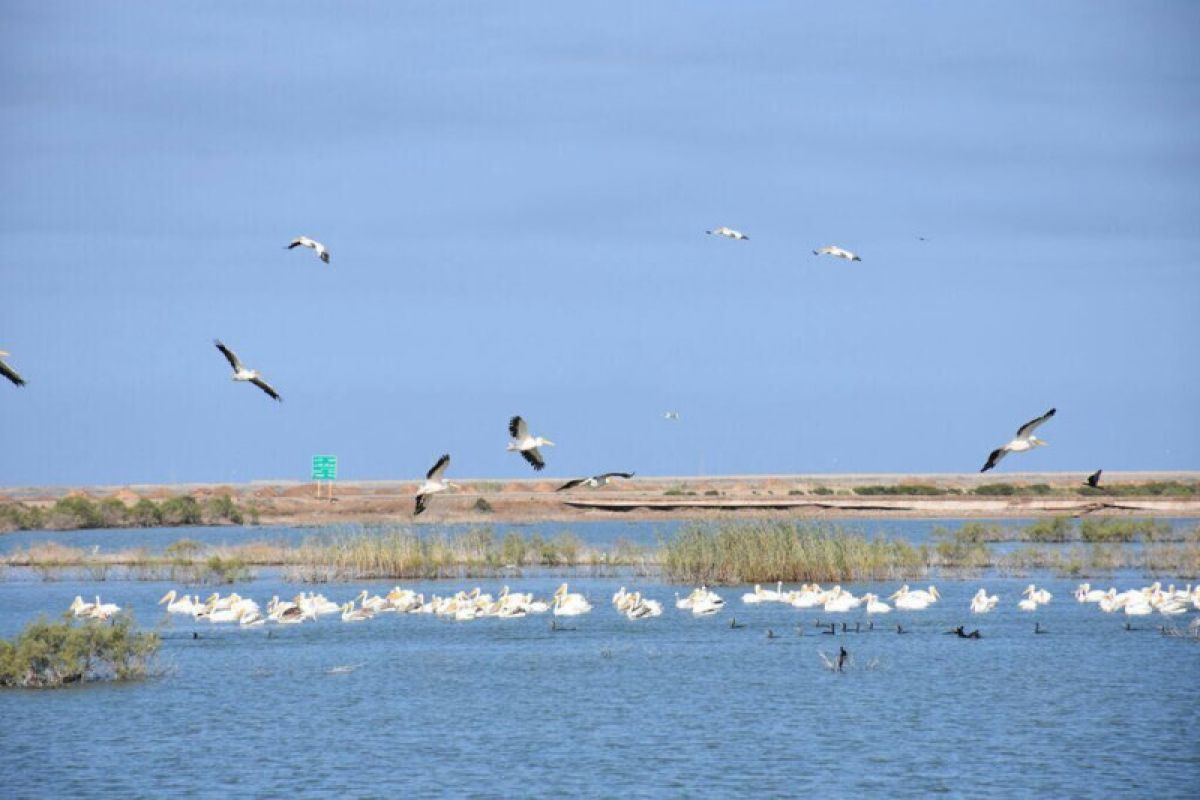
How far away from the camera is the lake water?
19.0m

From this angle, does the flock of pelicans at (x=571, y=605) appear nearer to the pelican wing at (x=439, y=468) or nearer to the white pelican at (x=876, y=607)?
the white pelican at (x=876, y=607)

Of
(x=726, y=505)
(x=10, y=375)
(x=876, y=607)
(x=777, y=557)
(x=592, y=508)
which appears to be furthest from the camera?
(x=592, y=508)

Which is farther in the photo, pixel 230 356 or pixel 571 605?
pixel 571 605

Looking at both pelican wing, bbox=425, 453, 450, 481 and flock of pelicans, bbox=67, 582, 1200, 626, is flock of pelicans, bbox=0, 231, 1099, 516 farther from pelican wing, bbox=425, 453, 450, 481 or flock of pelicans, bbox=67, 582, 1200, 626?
flock of pelicans, bbox=67, 582, 1200, 626

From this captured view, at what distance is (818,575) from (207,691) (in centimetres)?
1845

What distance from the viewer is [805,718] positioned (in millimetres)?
22547

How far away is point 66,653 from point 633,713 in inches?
310

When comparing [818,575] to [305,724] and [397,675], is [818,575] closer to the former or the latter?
[397,675]

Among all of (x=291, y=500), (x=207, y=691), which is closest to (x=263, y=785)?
(x=207, y=691)

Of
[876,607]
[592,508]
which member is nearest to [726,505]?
[592,508]

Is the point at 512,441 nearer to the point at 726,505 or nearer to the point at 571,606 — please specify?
the point at 571,606

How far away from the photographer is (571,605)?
112 ft

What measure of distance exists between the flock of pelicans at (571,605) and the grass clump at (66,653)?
671 cm

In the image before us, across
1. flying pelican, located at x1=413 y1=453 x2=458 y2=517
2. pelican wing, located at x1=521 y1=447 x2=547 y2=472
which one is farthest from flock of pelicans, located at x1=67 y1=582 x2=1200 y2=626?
pelican wing, located at x1=521 y1=447 x2=547 y2=472
